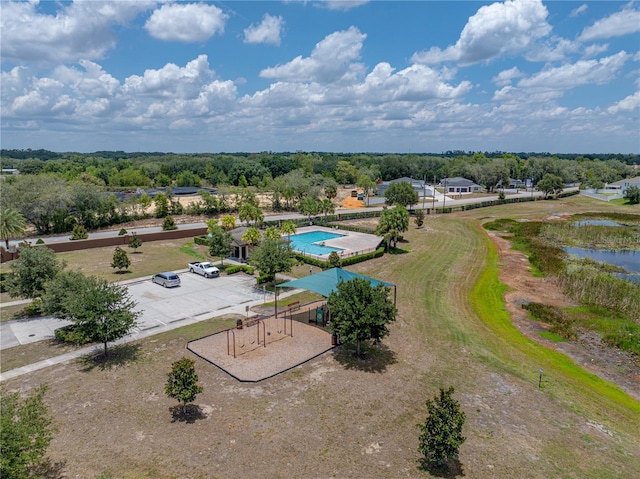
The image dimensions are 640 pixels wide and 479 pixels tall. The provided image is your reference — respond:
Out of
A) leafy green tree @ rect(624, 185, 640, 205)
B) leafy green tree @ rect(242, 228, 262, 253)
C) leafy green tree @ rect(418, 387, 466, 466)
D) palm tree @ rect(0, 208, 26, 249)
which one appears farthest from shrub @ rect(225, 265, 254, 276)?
leafy green tree @ rect(624, 185, 640, 205)

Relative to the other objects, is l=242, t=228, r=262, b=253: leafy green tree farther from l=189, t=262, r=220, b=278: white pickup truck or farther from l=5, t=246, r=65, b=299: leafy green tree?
l=5, t=246, r=65, b=299: leafy green tree

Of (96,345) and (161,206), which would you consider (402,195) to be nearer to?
(161,206)

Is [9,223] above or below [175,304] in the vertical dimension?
above

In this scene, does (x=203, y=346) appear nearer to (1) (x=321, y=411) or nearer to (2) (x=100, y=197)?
(1) (x=321, y=411)

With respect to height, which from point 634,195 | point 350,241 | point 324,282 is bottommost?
point 350,241

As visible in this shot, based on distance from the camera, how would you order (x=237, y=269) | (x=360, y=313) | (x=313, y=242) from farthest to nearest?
(x=313, y=242), (x=237, y=269), (x=360, y=313)

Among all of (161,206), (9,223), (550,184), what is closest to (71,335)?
(9,223)
